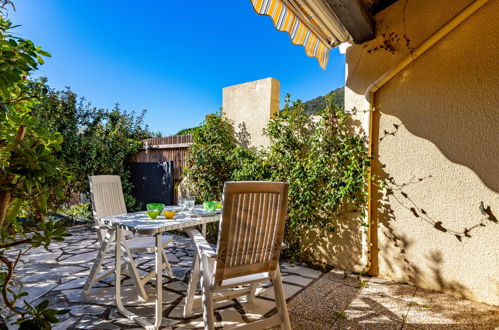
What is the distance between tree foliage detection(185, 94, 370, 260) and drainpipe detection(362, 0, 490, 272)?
152mm

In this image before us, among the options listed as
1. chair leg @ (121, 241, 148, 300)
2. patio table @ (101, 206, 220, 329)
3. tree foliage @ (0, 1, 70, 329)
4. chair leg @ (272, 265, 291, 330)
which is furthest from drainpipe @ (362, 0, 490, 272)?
tree foliage @ (0, 1, 70, 329)

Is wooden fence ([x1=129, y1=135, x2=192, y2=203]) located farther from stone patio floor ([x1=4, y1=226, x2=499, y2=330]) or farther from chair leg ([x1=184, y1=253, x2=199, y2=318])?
chair leg ([x1=184, y1=253, x2=199, y2=318])

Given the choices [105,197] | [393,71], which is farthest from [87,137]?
[393,71]

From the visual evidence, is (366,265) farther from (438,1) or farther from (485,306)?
(438,1)

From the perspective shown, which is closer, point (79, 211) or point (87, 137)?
point (87, 137)

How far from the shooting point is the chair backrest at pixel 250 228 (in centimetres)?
193

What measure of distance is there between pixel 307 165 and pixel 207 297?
8.66 ft

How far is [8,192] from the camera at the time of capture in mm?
1142

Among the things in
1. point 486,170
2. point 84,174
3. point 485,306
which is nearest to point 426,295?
point 485,306

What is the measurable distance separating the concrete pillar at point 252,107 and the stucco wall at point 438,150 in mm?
1588

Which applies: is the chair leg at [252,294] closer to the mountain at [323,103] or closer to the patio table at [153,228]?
the patio table at [153,228]

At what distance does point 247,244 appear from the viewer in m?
2.05

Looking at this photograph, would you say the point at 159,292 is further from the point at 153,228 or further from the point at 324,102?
the point at 324,102

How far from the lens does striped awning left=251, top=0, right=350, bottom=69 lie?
114 inches
